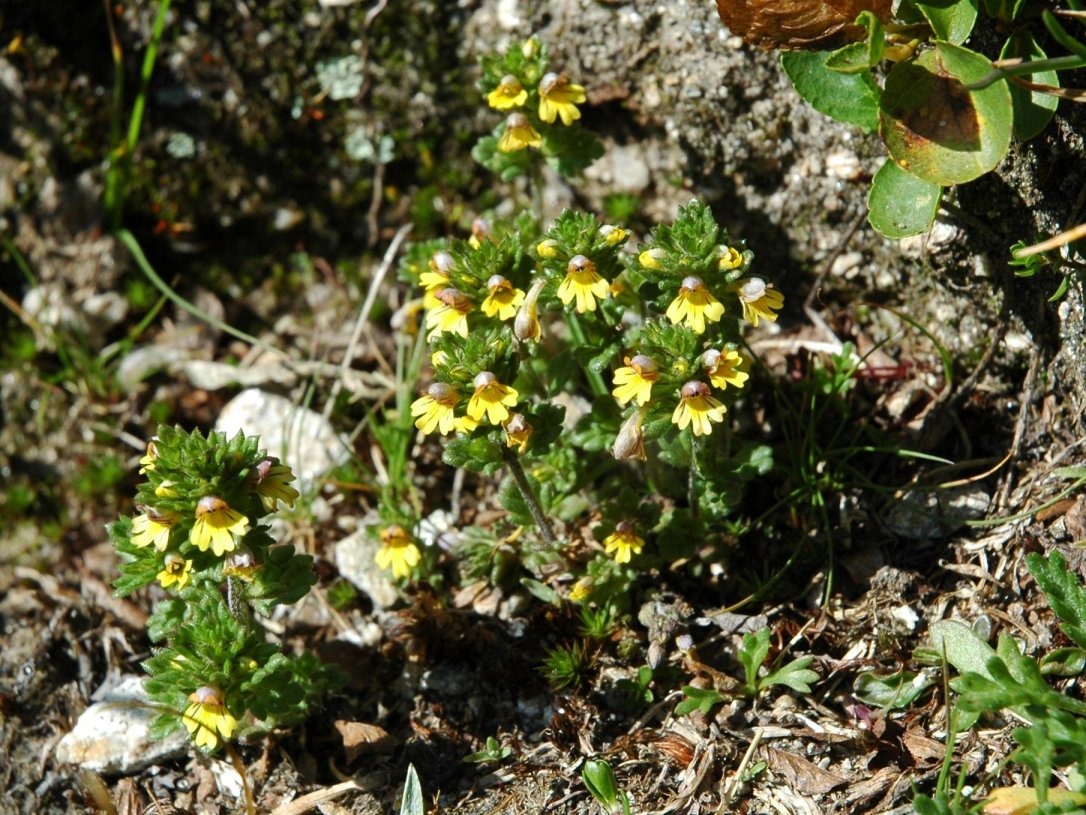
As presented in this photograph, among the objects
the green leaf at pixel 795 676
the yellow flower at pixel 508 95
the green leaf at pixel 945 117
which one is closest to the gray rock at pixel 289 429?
the yellow flower at pixel 508 95

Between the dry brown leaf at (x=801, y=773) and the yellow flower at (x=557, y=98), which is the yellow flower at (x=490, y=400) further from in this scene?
the dry brown leaf at (x=801, y=773)

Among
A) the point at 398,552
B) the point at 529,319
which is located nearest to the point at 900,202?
the point at 529,319

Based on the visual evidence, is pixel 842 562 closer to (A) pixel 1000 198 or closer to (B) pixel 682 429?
(B) pixel 682 429

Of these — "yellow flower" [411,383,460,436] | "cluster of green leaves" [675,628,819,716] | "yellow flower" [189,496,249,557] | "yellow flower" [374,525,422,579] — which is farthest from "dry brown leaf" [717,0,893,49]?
"yellow flower" [189,496,249,557]

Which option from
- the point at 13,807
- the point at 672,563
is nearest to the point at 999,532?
the point at 672,563

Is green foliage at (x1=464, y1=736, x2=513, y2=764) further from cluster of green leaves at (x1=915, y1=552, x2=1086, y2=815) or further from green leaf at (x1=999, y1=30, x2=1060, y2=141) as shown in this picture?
green leaf at (x1=999, y1=30, x2=1060, y2=141)

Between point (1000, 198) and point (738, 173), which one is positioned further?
point (738, 173)
